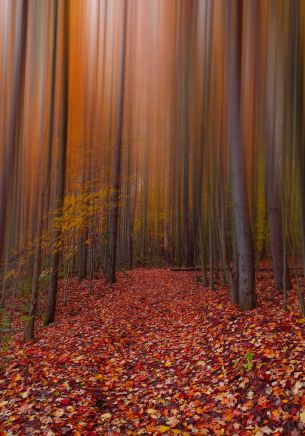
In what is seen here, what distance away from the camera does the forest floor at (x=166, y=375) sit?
4.84 metres

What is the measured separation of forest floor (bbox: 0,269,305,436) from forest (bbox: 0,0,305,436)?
0.03 metres

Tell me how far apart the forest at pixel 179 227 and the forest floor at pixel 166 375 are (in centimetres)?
3

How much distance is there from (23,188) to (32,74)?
719cm

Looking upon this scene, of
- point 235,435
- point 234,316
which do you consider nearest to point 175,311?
point 234,316

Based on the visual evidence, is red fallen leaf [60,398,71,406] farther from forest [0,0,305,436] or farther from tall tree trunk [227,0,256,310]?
tall tree trunk [227,0,256,310]

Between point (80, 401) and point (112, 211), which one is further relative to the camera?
point (112, 211)

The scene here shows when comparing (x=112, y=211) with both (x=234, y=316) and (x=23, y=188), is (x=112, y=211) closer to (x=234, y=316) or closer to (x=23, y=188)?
(x=23, y=188)

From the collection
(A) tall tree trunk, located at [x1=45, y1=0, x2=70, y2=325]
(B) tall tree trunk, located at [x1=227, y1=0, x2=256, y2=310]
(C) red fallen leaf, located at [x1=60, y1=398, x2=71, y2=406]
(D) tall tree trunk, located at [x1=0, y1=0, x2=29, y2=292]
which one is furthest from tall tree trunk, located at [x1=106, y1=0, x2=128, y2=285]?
(C) red fallen leaf, located at [x1=60, y1=398, x2=71, y2=406]

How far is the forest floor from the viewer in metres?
4.84

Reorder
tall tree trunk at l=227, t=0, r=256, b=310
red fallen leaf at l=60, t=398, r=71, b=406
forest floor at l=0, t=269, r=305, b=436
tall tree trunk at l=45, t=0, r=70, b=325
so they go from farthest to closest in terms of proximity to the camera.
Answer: tall tree trunk at l=45, t=0, r=70, b=325 < tall tree trunk at l=227, t=0, r=256, b=310 < red fallen leaf at l=60, t=398, r=71, b=406 < forest floor at l=0, t=269, r=305, b=436

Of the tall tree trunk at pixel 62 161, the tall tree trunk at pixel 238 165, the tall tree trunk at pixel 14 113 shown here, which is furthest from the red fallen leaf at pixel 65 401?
the tall tree trunk at pixel 62 161

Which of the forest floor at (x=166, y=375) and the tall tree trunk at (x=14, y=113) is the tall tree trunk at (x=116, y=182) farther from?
the tall tree trunk at (x=14, y=113)

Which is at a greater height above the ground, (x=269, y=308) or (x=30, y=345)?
(x=269, y=308)

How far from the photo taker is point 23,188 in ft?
64.6
